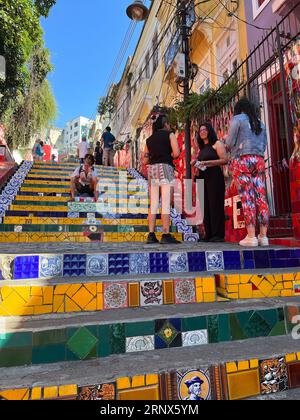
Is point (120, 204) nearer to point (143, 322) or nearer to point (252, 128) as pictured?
point (252, 128)

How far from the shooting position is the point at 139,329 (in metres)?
1.77

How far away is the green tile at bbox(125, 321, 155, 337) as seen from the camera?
1753 mm

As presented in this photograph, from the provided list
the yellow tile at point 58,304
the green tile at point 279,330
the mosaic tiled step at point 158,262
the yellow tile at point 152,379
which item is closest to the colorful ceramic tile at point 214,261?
the mosaic tiled step at point 158,262

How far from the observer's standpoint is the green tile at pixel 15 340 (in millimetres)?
1557

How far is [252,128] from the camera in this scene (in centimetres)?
360

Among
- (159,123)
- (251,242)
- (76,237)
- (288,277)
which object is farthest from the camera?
(76,237)

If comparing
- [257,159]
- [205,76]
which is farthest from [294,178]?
[205,76]

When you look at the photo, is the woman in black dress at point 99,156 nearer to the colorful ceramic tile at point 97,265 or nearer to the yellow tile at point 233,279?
the colorful ceramic tile at point 97,265

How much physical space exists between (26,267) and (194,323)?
4.49ft

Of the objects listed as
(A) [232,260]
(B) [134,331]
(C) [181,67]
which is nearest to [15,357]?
(B) [134,331]

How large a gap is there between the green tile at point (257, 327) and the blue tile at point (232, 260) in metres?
0.86

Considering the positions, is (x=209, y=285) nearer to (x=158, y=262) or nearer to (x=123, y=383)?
(x=158, y=262)

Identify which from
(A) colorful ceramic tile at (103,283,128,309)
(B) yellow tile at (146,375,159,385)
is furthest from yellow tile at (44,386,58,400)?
(A) colorful ceramic tile at (103,283,128,309)

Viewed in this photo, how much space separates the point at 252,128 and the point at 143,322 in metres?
2.76
